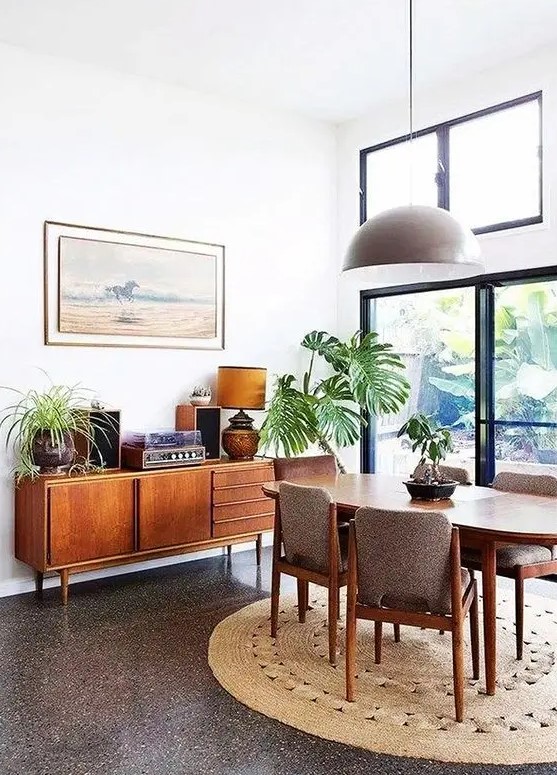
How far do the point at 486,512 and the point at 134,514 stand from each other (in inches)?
94.3

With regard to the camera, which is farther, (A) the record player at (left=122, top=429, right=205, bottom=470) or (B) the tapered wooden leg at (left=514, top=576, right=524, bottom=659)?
(A) the record player at (left=122, top=429, right=205, bottom=470)

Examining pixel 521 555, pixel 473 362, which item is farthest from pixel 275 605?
pixel 473 362

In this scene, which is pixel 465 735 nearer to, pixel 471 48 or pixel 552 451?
pixel 552 451

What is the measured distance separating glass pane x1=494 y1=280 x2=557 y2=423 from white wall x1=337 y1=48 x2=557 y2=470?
0.74ft

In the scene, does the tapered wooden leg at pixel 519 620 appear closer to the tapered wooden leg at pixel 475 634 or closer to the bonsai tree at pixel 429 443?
the tapered wooden leg at pixel 475 634

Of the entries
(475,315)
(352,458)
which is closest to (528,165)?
(475,315)

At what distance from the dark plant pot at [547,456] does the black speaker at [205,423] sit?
2352 mm

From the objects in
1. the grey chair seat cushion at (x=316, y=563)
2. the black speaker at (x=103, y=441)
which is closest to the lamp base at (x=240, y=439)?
the black speaker at (x=103, y=441)

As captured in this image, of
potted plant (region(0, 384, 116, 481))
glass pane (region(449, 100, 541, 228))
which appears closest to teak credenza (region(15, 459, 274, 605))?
potted plant (region(0, 384, 116, 481))

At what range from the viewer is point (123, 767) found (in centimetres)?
257

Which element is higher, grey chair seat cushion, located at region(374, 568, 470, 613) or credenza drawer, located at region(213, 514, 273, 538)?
grey chair seat cushion, located at region(374, 568, 470, 613)

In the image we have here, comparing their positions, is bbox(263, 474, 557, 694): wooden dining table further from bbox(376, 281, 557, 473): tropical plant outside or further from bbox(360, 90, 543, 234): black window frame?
bbox(360, 90, 543, 234): black window frame

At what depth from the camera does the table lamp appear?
5.34m

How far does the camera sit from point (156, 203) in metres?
5.35
